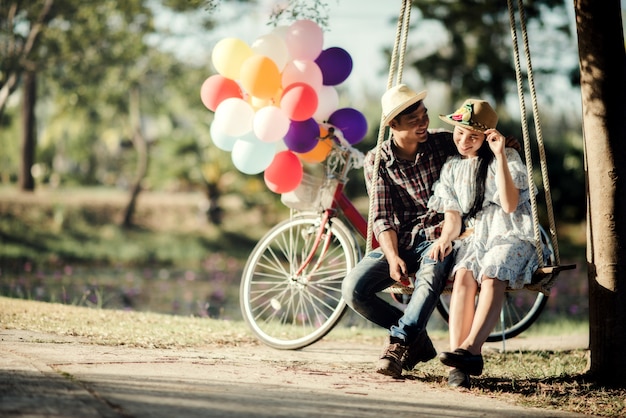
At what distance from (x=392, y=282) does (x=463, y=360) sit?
0.61 m

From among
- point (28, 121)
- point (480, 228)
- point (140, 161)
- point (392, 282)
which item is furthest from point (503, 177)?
point (28, 121)

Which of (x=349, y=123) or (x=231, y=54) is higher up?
(x=231, y=54)

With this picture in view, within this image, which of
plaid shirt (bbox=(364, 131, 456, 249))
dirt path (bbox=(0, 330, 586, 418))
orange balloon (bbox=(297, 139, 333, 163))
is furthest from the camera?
orange balloon (bbox=(297, 139, 333, 163))

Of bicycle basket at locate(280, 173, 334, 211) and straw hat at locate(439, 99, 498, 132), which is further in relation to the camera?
bicycle basket at locate(280, 173, 334, 211)

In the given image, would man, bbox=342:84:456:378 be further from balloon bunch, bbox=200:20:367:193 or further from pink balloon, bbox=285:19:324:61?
pink balloon, bbox=285:19:324:61

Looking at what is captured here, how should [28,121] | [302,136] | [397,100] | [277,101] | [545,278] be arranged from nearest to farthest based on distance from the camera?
[545,278] < [397,100] < [302,136] < [277,101] < [28,121]

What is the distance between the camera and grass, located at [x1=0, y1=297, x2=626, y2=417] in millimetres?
3238

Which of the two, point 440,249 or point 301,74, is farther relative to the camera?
point 301,74

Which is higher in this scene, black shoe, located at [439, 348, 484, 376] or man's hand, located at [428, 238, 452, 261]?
man's hand, located at [428, 238, 452, 261]

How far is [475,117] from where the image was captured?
3.47 metres

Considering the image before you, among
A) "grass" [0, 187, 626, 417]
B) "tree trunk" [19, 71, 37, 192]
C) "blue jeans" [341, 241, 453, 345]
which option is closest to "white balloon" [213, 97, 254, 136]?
"blue jeans" [341, 241, 453, 345]

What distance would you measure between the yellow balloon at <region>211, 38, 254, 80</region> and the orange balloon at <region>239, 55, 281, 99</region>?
85mm

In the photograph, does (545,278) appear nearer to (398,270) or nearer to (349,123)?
(398,270)

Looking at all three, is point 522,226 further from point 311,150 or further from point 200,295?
point 200,295
